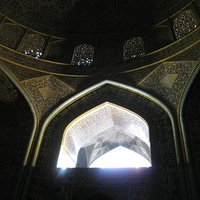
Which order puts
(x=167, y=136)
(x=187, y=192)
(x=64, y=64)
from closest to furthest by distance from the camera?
(x=187, y=192) < (x=167, y=136) < (x=64, y=64)

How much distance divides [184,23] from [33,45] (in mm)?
4521

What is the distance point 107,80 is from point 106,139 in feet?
7.96

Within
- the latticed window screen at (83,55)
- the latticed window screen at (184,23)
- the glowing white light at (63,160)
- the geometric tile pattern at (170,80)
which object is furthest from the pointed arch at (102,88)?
the latticed window screen at (184,23)

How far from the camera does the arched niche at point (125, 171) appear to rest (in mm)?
4604

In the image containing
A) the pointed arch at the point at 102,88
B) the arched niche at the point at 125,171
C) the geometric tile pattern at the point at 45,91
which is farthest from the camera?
the geometric tile pattern at the point at 45,91

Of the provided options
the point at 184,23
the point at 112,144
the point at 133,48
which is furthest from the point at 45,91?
the point at 184,23

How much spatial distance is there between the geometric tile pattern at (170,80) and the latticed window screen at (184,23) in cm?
115

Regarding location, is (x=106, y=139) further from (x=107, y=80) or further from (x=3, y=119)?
(x=3, y=119)

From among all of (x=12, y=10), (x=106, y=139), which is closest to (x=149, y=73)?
(x=106, y=139)

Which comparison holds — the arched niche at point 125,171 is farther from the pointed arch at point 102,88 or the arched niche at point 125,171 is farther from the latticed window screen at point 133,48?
the latticed window screen at point 133,48

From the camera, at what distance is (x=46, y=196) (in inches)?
191

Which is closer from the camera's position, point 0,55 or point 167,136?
point 167,136

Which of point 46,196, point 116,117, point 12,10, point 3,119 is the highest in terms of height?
point 12,10

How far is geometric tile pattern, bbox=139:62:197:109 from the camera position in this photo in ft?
18.7
